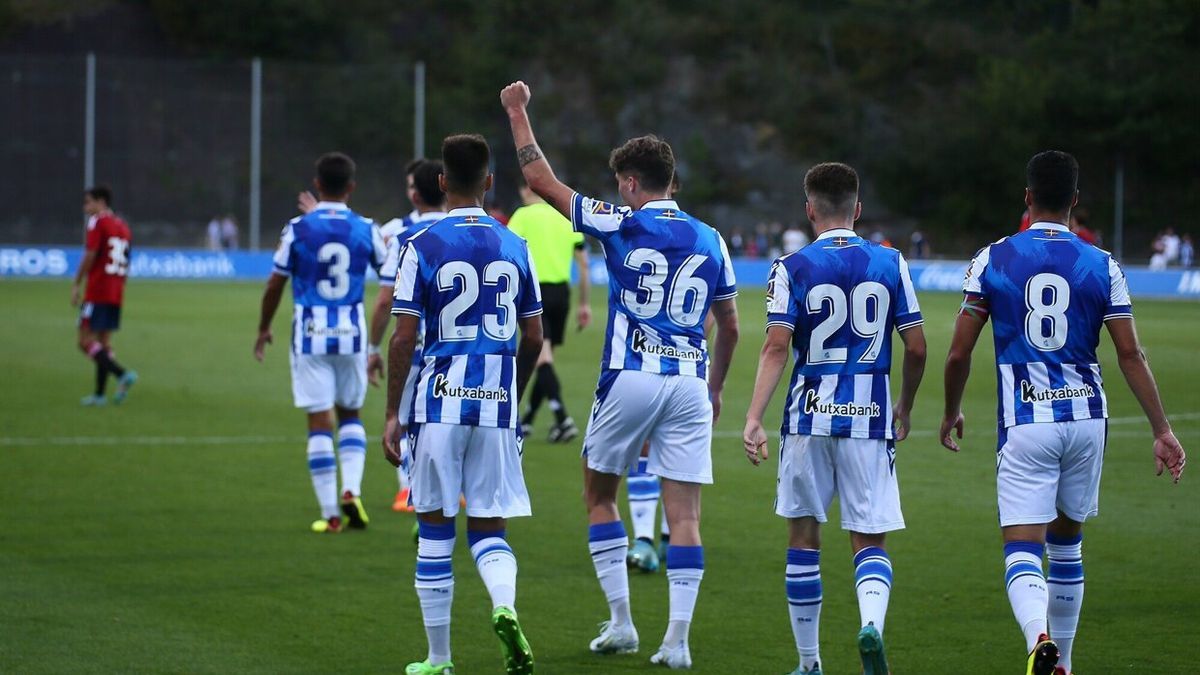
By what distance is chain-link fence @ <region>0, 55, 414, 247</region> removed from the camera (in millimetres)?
45469

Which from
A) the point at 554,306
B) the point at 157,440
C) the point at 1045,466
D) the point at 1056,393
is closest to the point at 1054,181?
the point at 1056,393

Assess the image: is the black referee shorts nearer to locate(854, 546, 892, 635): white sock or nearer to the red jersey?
the red jersey

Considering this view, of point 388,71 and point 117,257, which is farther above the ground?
point 388,71

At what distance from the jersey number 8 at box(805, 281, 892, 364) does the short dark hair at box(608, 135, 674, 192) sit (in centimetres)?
92

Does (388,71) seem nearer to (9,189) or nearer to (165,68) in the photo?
(165,68)

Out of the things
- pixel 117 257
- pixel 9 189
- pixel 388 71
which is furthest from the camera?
pixel 388 71

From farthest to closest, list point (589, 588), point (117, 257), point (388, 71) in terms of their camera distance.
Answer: point (388, 71) → point (117, 257) → point (589, 588)

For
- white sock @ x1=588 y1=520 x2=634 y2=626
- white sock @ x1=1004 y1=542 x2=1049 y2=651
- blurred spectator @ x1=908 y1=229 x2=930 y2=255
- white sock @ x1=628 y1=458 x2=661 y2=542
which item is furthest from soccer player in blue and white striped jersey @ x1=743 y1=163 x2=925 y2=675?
blurred spectator @ x1=908 y1=229 x2=930 y2=255

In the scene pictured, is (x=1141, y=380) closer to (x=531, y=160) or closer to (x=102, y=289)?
(x=531, y=160)

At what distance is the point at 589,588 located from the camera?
300 inches

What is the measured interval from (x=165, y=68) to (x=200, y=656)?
147ft

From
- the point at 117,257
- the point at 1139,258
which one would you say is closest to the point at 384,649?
the point at 117,257

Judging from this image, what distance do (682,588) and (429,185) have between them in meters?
3.17

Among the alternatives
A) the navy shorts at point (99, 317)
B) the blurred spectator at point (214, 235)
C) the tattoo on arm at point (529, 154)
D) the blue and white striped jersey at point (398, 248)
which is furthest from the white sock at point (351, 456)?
the blurred spectator at point (214, 235)
